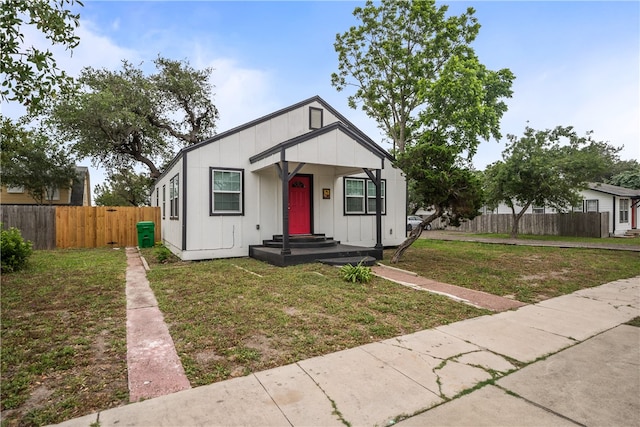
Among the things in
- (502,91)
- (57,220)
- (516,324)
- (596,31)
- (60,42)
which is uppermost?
(502,91)

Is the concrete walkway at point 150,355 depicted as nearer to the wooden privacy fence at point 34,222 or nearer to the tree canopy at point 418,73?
the wooden privacy fence at point 34,222

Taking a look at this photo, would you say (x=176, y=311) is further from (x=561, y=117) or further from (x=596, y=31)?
(x=561, y=117)

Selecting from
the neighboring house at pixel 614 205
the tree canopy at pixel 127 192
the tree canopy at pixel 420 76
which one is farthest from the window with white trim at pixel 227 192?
the tree canopy at pixel 127 192

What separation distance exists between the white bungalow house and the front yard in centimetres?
110

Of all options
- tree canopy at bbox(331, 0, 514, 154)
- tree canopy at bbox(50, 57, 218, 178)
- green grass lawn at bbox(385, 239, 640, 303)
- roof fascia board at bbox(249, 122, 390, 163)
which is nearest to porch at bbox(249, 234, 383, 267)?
green grass lawn at bbox(385, 239, 640, 303)

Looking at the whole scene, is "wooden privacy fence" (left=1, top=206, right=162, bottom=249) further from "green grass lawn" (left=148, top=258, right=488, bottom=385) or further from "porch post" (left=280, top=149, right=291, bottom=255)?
"porch post" (left=280, top=149, right=291, bottom=255)

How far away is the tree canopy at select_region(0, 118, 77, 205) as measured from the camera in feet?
Answer: 63.2

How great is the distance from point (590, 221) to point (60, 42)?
2475cm

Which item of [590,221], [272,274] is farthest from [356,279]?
[590,221]

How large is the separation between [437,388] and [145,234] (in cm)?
1400

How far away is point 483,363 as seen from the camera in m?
3.14

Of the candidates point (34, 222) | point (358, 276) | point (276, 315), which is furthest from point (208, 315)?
point (34, 222)

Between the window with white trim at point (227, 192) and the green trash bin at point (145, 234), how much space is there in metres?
6.02

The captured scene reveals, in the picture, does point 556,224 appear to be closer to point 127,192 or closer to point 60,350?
point 60,350
